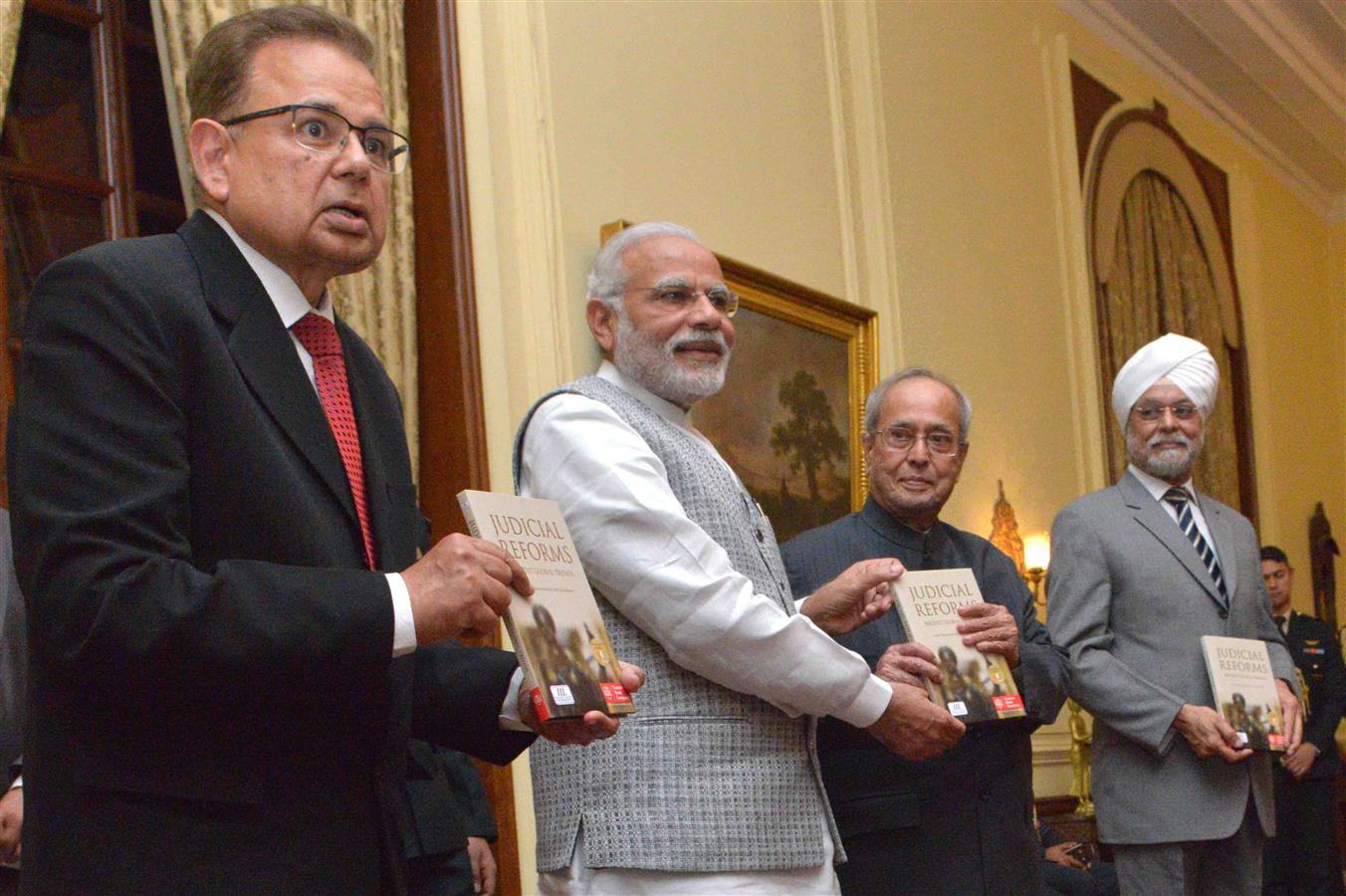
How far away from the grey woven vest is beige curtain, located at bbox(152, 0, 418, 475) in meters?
1.98

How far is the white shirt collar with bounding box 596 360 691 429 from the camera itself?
11.5ft

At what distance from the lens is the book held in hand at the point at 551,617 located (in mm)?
2176

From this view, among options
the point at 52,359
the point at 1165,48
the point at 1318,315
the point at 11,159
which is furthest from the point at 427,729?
the point at 1318,315

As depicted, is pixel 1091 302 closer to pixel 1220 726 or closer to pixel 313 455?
pixel 1220 726

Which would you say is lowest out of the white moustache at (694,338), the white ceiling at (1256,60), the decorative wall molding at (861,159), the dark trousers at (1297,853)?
the dark trousers at (1297,853)

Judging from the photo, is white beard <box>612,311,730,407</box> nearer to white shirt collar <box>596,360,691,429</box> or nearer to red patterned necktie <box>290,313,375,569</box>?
white shirt collar <box>596,360,691,429</box>

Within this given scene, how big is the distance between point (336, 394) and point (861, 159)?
6.17 meters

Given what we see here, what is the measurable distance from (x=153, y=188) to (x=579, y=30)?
2.00m

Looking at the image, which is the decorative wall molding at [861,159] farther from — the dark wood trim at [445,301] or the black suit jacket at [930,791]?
the black suit jacket at [930,791]

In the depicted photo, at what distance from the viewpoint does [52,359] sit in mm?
1912

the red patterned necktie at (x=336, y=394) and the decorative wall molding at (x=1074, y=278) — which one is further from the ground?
the decorative wall molding at (x=1074, y=278)

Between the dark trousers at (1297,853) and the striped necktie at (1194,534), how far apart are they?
401 cm

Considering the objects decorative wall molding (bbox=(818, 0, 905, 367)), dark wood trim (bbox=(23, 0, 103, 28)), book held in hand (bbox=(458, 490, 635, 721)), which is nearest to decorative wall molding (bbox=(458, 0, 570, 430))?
dark wood trim (bbox=(23, 0, 103, 28))

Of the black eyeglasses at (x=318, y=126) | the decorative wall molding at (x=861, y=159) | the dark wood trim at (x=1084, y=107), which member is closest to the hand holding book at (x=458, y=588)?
the black eyeglasses at (x=318, y=126)
